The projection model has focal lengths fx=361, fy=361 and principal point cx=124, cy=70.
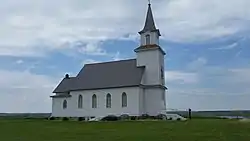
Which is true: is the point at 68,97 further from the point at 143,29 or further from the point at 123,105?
the point at 143,29

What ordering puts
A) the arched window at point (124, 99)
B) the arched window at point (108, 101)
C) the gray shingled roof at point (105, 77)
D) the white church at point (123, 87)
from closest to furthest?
the white church at point (123, 87)
the arched window at point (124, 99)
the gray shingled roof at point (105, 77)
the arched window at point (108, 101)

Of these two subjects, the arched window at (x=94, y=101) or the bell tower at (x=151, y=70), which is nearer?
the bell tower at (x=151, y=70)

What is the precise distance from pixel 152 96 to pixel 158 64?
521 cm

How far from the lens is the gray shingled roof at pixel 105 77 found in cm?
5838

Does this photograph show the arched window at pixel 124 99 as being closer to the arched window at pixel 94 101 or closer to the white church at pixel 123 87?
the white church at pixel 123 87

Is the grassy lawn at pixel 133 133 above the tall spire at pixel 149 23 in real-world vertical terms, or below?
below

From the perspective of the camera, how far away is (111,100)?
194 feet

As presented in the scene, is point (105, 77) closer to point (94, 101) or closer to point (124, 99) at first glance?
point (94, 101)

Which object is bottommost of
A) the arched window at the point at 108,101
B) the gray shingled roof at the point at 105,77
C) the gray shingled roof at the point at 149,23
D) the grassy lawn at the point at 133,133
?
the grassy lawn at the point at 133,133

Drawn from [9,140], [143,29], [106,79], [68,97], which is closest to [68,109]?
[68,97]

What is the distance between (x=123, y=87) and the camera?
57.7 meters

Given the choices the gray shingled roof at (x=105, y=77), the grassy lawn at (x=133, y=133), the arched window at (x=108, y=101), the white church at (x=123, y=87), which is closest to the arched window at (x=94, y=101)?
the white church at (x=123, y=87)

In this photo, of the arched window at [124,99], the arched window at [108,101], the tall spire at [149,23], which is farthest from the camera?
the tall spire at [149,23]

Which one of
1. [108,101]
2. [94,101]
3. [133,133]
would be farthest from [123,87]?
[133,133]
